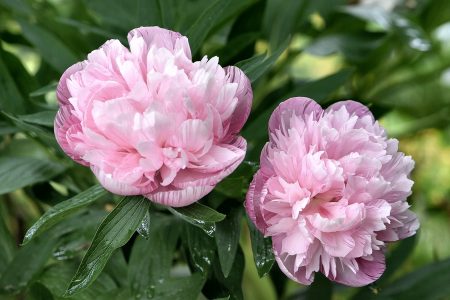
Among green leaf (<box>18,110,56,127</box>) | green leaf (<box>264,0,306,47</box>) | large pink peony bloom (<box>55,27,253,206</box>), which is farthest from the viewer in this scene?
green leaf (<box>264,0,306,47</box>)

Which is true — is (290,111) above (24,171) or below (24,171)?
above

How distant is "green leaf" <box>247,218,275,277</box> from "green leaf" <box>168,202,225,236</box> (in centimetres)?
5

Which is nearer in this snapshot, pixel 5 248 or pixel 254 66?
pixel 254 66

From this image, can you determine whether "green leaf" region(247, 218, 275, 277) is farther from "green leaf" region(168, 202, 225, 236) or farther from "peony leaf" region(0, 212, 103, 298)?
"peony leaf" region(0, 212, 103, 298)

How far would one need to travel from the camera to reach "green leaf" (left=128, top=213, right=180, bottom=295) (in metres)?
0.49

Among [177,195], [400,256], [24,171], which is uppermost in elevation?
[177,195]

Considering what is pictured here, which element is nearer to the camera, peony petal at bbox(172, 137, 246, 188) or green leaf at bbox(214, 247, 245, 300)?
peony petal at bbox(172, 137, 246, 188)

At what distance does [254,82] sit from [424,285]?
0.30 m

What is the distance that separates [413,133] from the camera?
1042 mm

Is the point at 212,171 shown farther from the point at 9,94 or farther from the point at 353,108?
the point at 9,94

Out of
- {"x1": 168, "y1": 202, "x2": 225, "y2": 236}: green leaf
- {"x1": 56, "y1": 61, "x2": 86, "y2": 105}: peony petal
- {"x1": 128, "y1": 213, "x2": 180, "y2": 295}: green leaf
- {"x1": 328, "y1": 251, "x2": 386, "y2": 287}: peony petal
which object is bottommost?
{"x1": 128, "y1": 213, "x2": 180, "y2": 295}: green leaf

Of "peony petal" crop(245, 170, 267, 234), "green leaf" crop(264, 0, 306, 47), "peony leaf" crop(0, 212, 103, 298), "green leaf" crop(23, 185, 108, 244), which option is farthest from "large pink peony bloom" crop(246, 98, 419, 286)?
"green leaf" crop(264, 0, 306, 47)

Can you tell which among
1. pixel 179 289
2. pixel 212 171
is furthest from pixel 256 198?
pixel 179 289

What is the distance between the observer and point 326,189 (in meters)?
0.37
